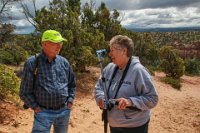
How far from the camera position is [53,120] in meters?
4.04

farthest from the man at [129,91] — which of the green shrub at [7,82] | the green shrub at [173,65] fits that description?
the green shrub at [173,65]

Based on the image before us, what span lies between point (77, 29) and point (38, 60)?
26.6 feet

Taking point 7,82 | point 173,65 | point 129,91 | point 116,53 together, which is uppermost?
point 116,53

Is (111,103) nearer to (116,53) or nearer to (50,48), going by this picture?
(116,53)

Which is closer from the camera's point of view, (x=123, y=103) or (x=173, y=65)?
(x=123, y=103)

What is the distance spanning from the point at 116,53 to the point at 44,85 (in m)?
1.01

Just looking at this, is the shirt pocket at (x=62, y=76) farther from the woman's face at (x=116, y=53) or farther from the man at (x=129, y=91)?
the woman's face at (x=116, y=53)

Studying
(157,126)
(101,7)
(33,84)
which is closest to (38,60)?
(33,84)

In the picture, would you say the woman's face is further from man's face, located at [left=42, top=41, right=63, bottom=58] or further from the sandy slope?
the sandy slope

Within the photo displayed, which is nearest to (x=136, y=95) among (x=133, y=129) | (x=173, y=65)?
(x=133, y=129)

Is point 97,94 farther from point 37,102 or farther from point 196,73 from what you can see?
point 196,73

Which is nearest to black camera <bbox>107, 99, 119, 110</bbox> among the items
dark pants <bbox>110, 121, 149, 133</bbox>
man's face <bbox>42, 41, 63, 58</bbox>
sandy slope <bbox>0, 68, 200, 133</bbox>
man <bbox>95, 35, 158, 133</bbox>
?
man <bbox>95, 35, 158, 133</bbox>

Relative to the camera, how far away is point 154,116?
1009 cm

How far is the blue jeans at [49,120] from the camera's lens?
3912 millimetres
